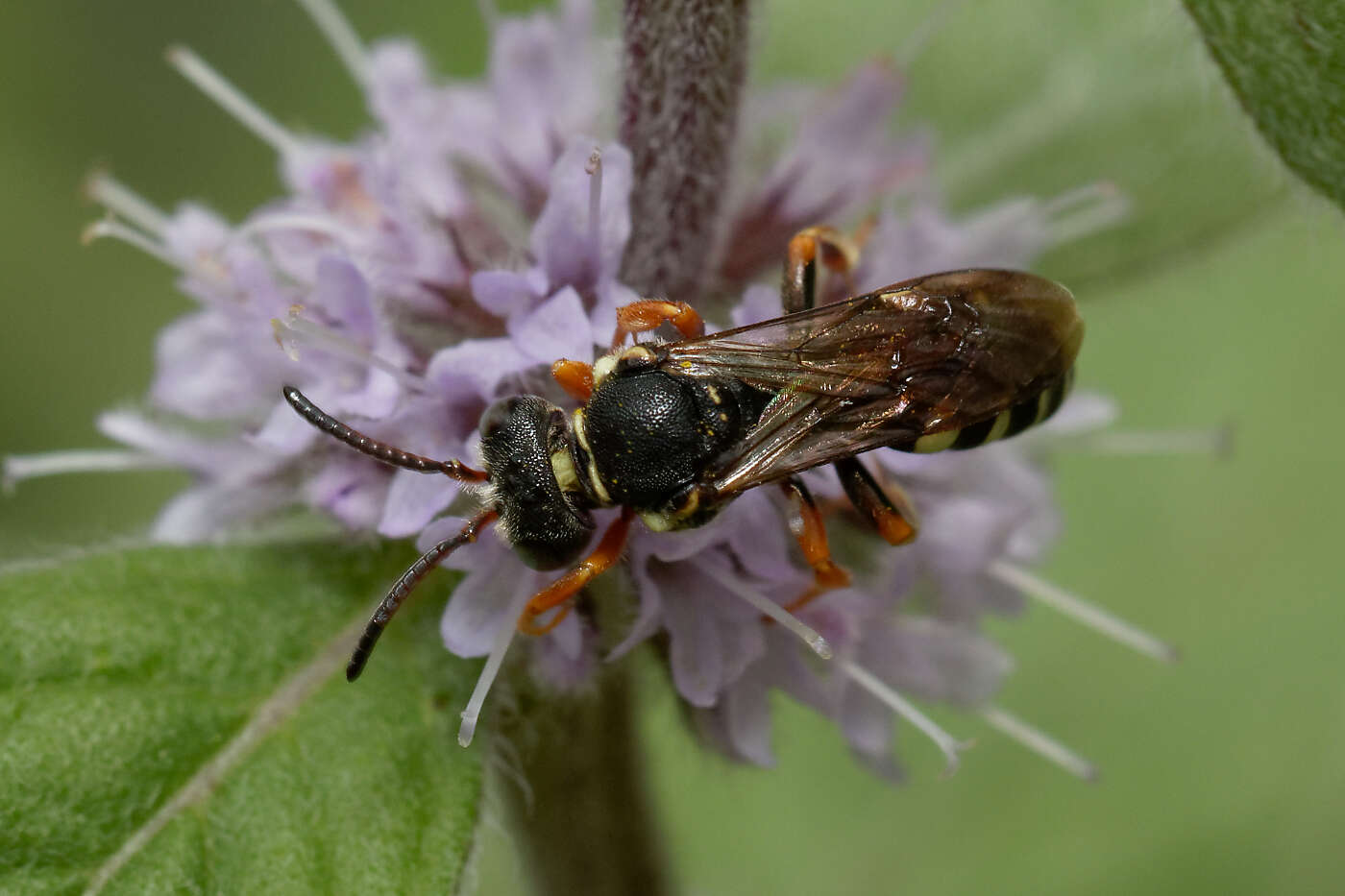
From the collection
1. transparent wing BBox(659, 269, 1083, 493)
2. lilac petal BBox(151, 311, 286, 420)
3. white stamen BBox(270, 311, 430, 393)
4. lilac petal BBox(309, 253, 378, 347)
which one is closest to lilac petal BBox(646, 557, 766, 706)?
transparent wing BBox(659, 269, 1083, 493)

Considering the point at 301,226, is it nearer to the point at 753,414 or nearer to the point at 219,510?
the point at 219,510

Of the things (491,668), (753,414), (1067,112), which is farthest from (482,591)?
(1067,112)

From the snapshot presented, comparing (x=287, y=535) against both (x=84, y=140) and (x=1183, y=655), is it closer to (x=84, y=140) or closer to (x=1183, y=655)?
(x=1183, y=655)

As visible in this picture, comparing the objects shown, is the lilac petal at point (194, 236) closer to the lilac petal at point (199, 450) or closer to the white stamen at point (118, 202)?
the white stamen at point (118, 202)

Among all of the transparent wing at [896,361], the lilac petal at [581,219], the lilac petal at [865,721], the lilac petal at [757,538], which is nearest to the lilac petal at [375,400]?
the lilac petal at [581,219]

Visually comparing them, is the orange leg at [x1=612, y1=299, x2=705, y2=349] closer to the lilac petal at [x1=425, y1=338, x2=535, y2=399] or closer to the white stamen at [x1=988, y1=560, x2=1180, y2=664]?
the lilac petal at [x1=425, y1=338, x2=535, y2=399]

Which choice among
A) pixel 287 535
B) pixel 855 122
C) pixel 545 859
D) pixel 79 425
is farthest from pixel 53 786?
pixel 79 425
